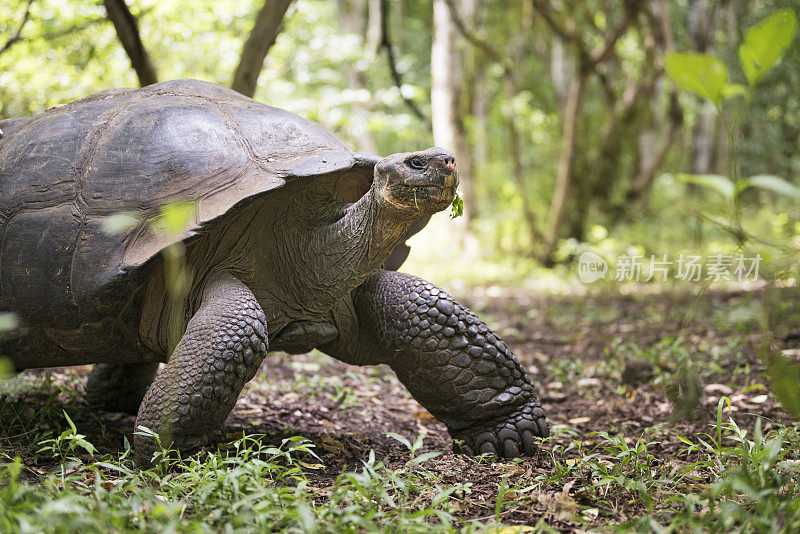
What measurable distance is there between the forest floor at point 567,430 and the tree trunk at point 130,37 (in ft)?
6.99

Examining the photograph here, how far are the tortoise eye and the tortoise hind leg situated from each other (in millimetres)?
2131

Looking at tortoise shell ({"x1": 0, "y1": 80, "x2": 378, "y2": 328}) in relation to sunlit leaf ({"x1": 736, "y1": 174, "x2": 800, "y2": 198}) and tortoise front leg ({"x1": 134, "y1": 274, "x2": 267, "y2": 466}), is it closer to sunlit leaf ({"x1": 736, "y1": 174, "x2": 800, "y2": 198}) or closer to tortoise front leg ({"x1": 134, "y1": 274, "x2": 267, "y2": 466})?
tortoise front leg ({"x1": 134, "y1": 274, "x2": 267, "y2": 466})

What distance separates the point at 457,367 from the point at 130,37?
3.35 m

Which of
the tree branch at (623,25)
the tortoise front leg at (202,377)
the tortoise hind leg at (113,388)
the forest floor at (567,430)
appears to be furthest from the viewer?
the tree branch at (623,25)

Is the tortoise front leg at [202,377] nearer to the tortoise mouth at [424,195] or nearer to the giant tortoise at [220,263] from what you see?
the giant tortoise at [220,263]

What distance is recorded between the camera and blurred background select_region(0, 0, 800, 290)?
18.0 feet

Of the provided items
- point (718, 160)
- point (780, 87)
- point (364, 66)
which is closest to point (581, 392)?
point (364, 66)

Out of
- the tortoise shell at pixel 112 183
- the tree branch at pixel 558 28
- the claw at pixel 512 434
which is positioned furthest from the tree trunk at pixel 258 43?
the tree branch at pixel 558 28

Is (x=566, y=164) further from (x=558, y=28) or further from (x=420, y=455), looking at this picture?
(x=420, y=455)

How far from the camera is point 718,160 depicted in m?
20.6

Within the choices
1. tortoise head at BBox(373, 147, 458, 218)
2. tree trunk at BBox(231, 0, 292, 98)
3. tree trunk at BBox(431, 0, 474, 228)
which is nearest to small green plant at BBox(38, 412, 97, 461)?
tortoise head at BBox(373, 147, 458, 218)

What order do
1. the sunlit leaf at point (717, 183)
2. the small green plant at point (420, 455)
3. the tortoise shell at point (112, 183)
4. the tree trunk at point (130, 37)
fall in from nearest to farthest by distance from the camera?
the sunlit leaf at point (717, 183), the small green plant at point (420, 455), the tortoise shell at point (112, 183), the tree trunk at point (130, 37)

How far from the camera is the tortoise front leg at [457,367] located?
9.56ft

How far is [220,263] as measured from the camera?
9.51 ft
